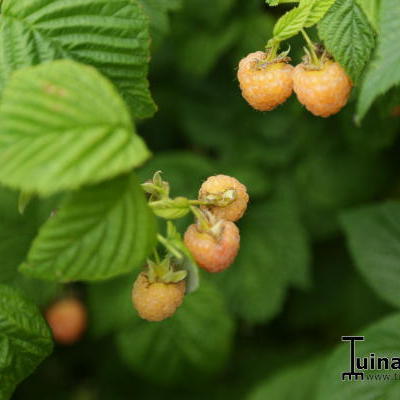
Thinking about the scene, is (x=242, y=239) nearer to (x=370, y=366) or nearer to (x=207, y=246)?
(x=370, y=366)

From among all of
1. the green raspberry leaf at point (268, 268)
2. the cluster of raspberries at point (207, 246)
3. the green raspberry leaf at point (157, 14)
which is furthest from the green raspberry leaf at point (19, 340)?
the green raspberry leaf at point (268, 268)

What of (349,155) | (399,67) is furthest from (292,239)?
(399,67)

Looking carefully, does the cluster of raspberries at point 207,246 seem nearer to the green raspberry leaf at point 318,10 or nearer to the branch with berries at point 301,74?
the branch with berries at point 301,74

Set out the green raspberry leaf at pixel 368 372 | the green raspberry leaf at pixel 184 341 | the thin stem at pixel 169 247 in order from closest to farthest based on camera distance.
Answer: the thin stem at pixel 169 247, the green raspberry leaf at pixel 368 372, the green raspberry leaf at pixel 184 341

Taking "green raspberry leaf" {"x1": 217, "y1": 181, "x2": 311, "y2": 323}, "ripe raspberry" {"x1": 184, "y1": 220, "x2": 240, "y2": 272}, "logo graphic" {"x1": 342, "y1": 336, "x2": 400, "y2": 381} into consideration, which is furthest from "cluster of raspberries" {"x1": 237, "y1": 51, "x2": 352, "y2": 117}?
"green raspberry leaf" {"x1": 217, "y1": 181, "x2": 311, "y2": 323}

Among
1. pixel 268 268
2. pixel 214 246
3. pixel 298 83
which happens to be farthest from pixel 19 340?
pixel 268 268

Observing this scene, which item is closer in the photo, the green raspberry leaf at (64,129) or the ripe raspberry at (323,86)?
the green raspberry leaf at (64,129)
